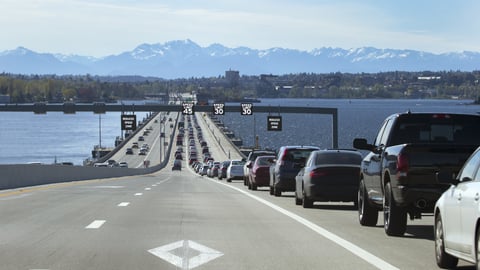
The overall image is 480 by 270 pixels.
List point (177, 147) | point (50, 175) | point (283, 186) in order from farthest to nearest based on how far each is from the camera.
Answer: point (177, 147)
point (50, 175)
point (283, 186)

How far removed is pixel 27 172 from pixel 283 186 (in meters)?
13.9

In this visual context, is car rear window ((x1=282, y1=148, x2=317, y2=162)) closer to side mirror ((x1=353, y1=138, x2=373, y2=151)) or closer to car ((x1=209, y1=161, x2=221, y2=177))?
side mirror ((x1=353, y1=138, x2=373, y2=151))

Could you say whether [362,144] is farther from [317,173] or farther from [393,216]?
[317,173]

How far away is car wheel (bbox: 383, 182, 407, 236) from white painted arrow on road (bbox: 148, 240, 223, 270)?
3415mm

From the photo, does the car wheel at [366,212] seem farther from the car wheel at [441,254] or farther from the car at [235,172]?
the car at [235,172]

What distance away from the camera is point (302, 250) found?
14.3m

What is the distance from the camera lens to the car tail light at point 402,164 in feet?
51.2

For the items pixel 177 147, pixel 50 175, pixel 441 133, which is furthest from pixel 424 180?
pixel 177 147

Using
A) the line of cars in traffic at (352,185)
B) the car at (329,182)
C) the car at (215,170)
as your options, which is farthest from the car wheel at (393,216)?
the car at (215,170)

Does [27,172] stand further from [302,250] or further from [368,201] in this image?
[302,250]

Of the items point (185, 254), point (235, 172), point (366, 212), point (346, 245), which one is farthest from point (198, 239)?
point (235, 172)

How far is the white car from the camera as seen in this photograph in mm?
10758

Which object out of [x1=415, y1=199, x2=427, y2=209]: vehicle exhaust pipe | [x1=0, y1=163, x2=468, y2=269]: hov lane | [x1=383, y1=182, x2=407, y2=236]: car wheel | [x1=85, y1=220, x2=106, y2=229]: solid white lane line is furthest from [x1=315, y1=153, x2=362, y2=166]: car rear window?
[x1=415, y1=199, x2=427, y2=209]: vehicle exhaust pipe

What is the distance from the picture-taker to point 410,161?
1557 centimetres
